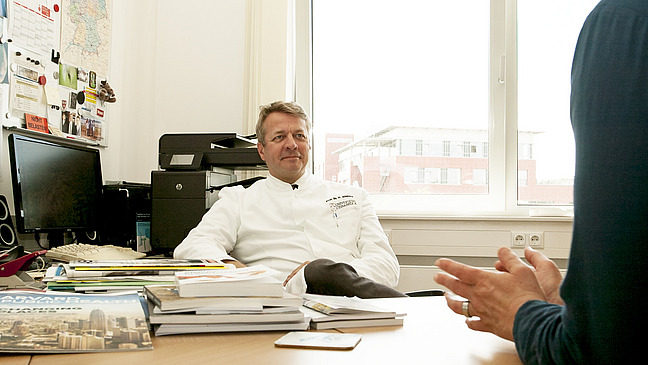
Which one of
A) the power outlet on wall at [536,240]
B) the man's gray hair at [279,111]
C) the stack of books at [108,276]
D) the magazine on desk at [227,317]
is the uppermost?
the man's gray hair at [279,111]

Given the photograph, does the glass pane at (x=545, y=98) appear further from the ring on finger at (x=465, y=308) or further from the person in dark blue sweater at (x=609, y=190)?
the person in dark blue sweater at (x=609, y=190)

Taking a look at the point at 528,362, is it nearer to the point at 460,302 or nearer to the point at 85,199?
the point at 460,302

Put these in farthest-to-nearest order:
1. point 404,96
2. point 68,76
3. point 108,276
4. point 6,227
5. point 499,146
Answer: point 404,96
point 499,146
point 68,76
point 6,227
point 108,276

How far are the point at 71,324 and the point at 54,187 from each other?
1.48m

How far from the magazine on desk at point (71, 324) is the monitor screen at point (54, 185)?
108cm

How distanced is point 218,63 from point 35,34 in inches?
41.2

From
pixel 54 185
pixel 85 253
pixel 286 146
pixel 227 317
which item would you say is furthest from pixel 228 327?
pixel 286 146

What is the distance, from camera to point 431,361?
2.51ft

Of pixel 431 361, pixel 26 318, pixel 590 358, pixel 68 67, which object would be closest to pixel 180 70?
pixel 68 67

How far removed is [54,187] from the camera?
2.14 meters

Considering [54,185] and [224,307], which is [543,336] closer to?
[224,307]

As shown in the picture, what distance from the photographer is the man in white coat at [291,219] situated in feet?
7.58

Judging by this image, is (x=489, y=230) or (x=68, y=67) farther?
(x=489, y=230)

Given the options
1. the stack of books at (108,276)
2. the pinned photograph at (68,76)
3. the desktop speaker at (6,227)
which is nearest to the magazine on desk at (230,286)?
the stack of books at (108,276)
